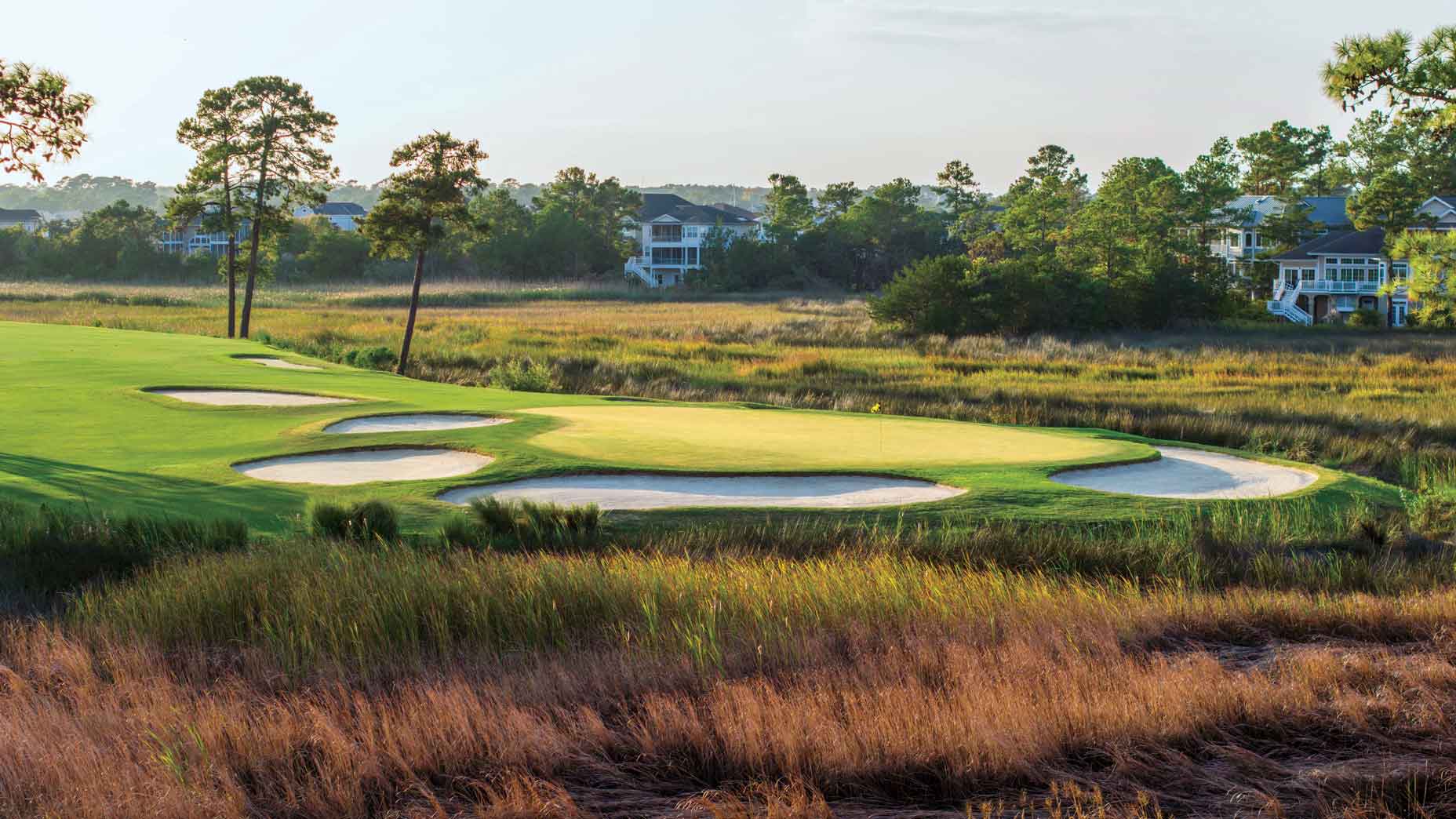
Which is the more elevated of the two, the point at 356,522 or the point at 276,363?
the point at 276,363

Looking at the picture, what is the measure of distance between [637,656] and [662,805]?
1861 millimetres

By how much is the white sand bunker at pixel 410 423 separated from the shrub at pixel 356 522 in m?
6.29

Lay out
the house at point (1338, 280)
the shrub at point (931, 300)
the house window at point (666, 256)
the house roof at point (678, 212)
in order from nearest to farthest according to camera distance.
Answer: the shrub at point (931, 300) < the house at point (1338, 280) < the house window at point (666, 256) < the house roof at point (678, 212)

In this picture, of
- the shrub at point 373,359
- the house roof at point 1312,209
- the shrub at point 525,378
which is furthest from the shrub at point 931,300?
the house roof at point 1312,209

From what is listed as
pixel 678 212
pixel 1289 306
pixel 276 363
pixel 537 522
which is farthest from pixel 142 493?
pixel 678 212

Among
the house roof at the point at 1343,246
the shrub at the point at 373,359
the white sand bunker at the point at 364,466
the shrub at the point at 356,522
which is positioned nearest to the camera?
the shrub at the point at 356,522

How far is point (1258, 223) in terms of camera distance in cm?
9144

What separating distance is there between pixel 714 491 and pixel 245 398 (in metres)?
12.0

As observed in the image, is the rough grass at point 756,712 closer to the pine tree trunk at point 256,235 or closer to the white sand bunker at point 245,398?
the white sand bunker at point 245,398

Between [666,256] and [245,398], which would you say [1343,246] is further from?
[245,398]

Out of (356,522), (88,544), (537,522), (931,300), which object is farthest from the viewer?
(931,300)

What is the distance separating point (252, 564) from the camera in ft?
30.1

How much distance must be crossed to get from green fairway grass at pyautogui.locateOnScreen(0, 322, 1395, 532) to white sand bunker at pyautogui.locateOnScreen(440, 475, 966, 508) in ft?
0.69

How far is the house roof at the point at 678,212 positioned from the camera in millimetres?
126044
